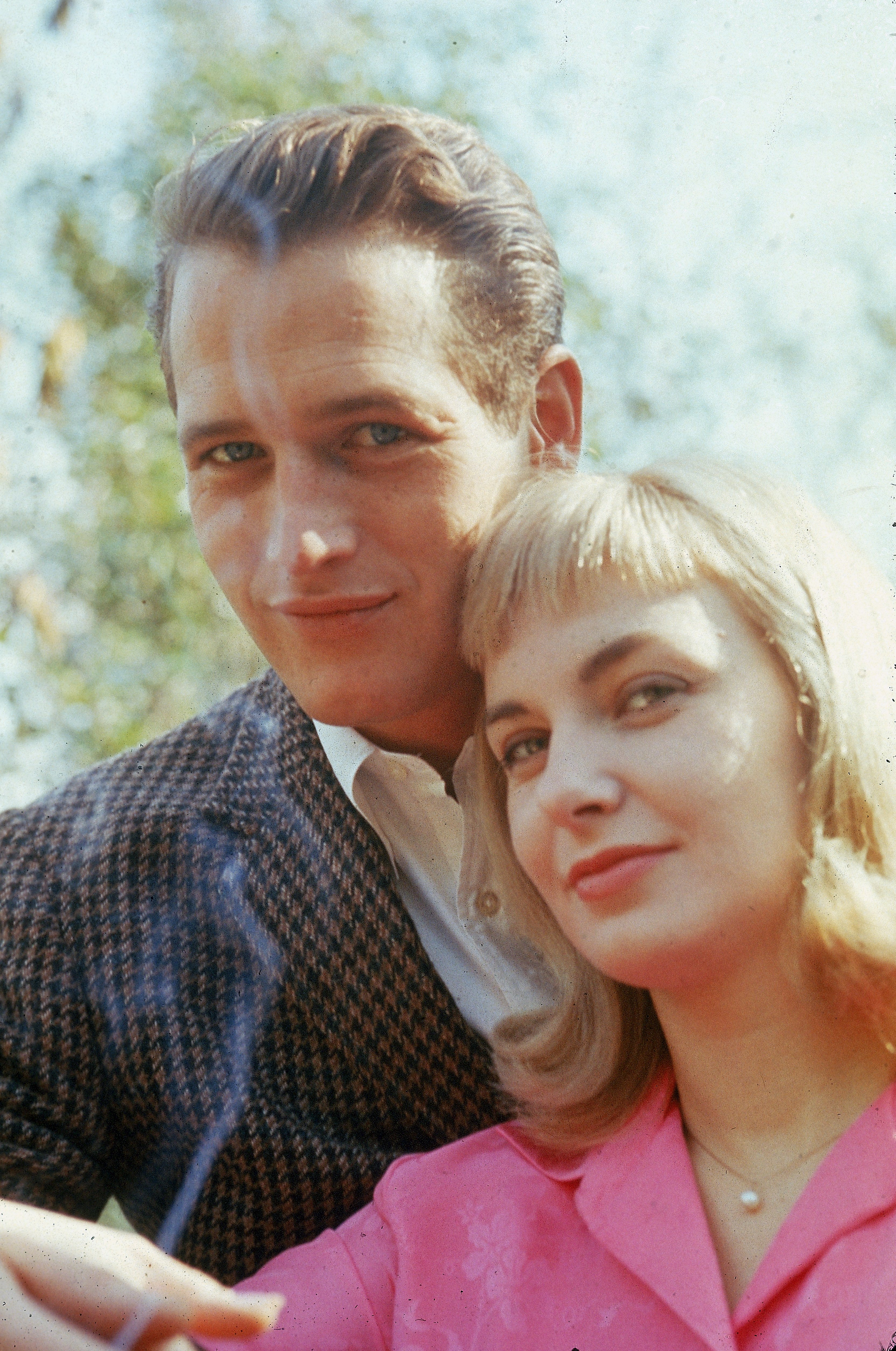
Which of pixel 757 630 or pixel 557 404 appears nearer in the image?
pixel 757 630

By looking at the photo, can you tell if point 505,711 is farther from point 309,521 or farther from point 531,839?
point 309,521

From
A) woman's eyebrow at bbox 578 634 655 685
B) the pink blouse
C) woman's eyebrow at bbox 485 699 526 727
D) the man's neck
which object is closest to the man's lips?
the man's neck

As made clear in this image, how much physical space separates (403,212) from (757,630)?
611 millimetres

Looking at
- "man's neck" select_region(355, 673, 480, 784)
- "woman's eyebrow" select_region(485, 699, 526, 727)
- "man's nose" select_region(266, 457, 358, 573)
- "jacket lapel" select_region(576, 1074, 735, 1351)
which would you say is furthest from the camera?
"man's neck" select_region(355, 673, 480, 784)

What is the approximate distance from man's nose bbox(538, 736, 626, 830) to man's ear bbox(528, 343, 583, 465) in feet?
1.80

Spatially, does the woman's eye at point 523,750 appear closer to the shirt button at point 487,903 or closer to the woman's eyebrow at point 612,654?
the woman's eyebrow at point 612,654

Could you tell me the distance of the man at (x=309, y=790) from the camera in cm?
130

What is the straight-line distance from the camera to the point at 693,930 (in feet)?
3.15

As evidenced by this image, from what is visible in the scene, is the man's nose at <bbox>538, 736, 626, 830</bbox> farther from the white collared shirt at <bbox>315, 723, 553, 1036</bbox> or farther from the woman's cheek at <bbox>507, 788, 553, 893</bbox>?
the white collared shirt at <bbox>315, 723, 553, 1036</bbox>

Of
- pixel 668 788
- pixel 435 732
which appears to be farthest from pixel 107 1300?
pixel 435 732

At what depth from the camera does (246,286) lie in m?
1.30

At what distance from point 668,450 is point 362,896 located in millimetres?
547

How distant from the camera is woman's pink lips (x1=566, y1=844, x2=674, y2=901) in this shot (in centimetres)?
97

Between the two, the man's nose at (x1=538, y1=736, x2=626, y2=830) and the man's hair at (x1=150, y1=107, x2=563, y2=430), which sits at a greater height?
the man's hair at (x1=150, y1=107, x2=563, y2=430)
